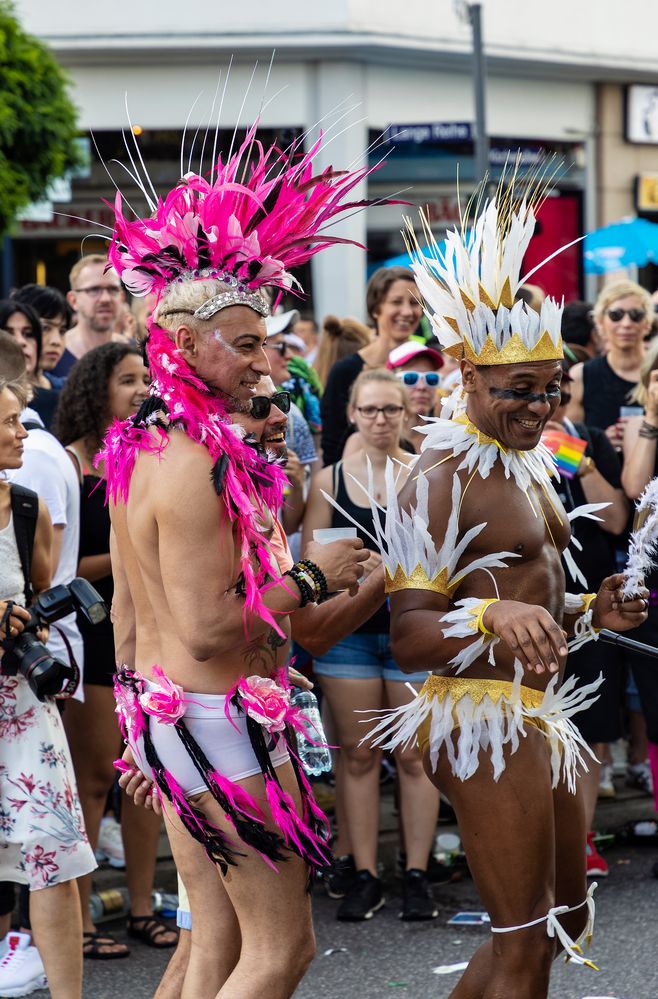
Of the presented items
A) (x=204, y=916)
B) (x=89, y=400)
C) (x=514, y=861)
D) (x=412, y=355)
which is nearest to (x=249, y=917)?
(x=204, y=916)

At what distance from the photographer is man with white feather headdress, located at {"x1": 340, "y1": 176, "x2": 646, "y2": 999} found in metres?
3.45

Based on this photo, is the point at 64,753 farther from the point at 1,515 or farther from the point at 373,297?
the point at 373,297

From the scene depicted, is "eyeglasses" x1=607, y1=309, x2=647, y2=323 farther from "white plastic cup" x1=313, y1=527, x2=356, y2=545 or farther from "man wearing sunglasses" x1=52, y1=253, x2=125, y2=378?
"white plastic cup" x1=313, y1=527, x2=356, y2=545

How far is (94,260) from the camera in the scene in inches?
284

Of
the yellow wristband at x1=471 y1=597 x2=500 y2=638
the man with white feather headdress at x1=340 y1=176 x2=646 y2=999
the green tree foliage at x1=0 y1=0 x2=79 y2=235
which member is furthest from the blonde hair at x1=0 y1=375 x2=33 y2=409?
the green tree foliage at x1=0 y1=0 x2=79 y2=235

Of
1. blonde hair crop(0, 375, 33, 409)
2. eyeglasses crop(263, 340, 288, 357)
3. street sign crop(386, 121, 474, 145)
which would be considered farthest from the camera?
street sign crop(386, 121, 474, 145)

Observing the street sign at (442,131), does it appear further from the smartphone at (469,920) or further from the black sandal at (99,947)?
the black sandal at (99,947)

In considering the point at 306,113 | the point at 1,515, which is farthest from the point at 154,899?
the point at 306,113

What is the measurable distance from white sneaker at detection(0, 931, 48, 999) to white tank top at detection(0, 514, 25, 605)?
127 centimetres

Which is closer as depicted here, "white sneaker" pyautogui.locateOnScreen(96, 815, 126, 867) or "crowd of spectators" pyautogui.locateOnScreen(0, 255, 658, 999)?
"crowd of spectators" pyautogui.locateOnScreen(0, 255, 658, 999)

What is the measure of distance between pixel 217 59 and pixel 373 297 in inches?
359

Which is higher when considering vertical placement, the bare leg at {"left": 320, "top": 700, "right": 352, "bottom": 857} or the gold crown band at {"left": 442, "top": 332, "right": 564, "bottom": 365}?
the gold crown band at {"left": 442, "top": 332, "right": 564, "bottom": 365}

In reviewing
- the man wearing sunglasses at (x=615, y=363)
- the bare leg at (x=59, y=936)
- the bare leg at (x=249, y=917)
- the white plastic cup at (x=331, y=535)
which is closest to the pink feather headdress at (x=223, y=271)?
the white plastic cup at (x=331, y=535)

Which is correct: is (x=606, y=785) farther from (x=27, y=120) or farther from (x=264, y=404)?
(x=27, y=120)
